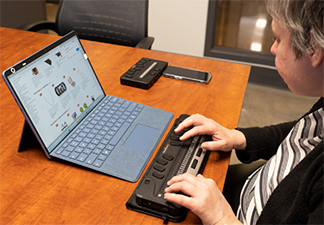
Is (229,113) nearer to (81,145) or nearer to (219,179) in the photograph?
(219,179)

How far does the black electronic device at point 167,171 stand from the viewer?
0.67 meters

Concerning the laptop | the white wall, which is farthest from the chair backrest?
the white wall

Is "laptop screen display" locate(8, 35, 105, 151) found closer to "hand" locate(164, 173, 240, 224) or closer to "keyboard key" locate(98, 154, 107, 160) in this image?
"keyboard key" locate(98, 154, 107, 160)

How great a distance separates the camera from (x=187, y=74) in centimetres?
126

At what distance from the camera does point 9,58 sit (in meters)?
1.31

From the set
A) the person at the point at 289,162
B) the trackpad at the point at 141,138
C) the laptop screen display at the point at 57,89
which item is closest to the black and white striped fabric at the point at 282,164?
the person at the point at 289,162

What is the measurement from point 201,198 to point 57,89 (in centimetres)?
49

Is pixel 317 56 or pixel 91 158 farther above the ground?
pixel 317 56

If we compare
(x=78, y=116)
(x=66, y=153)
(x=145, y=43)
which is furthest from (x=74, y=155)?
(x=145, y=43)

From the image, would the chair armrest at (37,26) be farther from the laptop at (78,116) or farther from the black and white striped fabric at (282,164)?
the black and white striped fabric at (282,164)

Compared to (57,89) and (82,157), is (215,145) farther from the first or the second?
(57,89)

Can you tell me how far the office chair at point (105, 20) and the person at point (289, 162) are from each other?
1.01 meters

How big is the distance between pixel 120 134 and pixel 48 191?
0.84ft

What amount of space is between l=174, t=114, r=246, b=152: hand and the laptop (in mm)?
88
